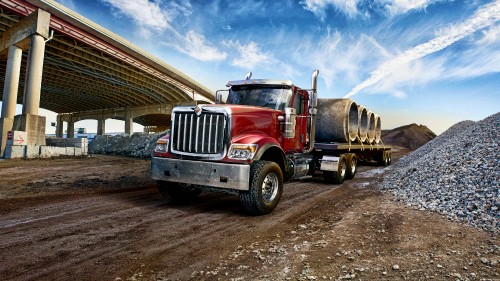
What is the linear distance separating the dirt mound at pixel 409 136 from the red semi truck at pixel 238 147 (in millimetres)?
43720

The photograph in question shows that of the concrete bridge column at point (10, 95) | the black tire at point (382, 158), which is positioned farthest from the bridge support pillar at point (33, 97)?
the black tire at point (382, 158)

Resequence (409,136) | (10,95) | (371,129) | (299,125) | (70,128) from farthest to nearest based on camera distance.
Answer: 1. (70,128)
2. (409,136)
3. (10,95)
4. (371,129)
5. (299,125)

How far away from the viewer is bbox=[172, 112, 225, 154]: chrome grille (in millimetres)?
5250

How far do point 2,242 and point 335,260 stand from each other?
433 cm

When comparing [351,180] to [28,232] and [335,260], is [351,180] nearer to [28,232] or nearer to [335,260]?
[335,260]

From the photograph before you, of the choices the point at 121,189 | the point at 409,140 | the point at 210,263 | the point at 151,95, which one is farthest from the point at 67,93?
the point at 409,140

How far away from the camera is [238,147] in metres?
5.11

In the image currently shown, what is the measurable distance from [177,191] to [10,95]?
17490mm

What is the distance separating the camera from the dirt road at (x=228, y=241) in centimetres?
304

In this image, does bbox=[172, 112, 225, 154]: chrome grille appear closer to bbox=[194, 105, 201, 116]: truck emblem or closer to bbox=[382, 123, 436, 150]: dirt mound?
bbox=[194, 105, 201, 116]: truck emblem

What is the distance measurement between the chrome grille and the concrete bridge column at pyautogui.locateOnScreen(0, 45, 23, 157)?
16367 millimetres

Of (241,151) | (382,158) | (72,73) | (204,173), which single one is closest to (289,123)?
(241,151)

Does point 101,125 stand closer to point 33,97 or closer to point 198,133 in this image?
point 33,97

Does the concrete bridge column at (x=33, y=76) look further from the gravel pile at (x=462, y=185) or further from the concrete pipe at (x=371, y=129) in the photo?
the gravel pile at (x=462, y=185)
